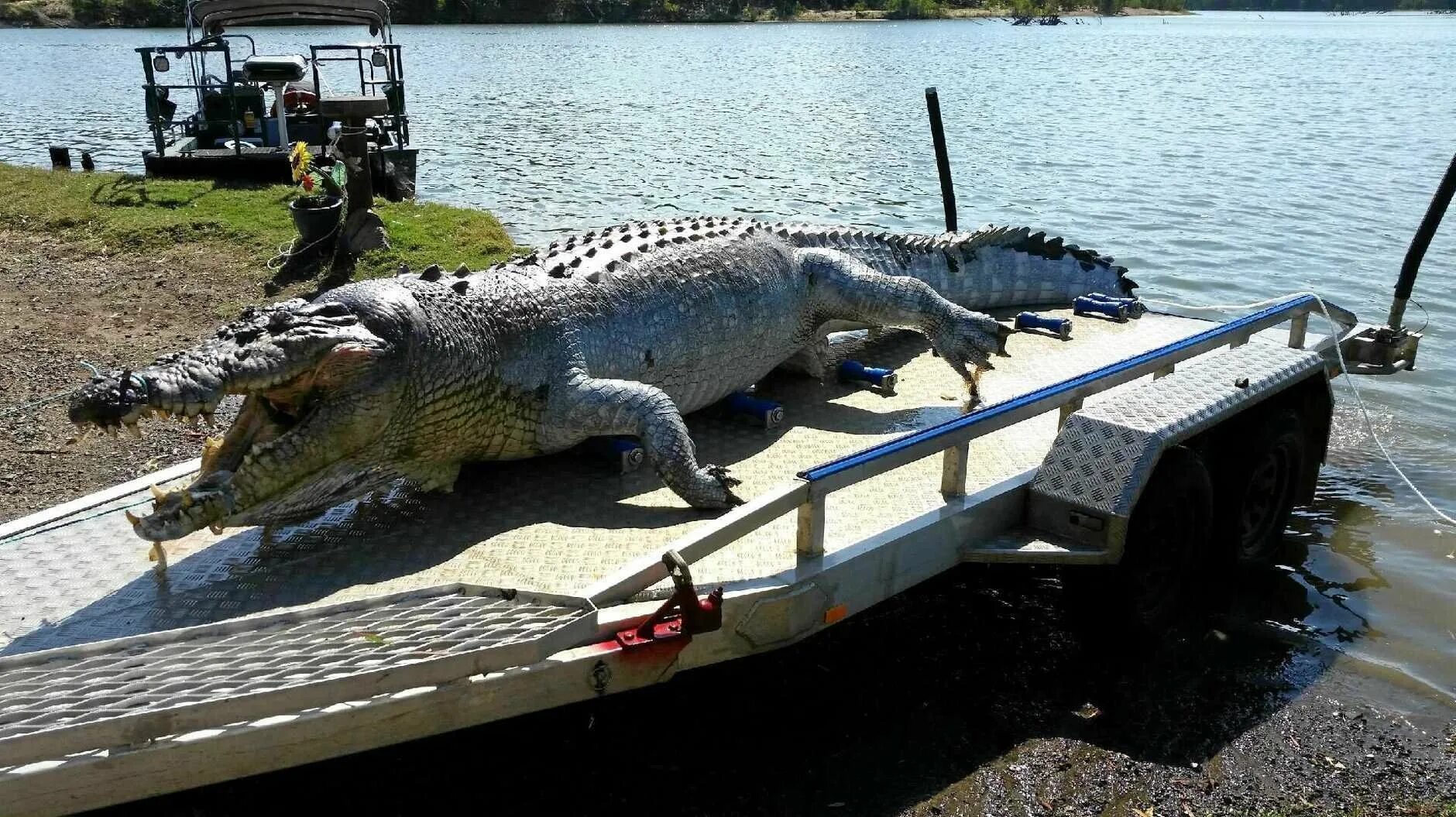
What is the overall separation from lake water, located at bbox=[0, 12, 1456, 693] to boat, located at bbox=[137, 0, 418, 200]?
1540mm

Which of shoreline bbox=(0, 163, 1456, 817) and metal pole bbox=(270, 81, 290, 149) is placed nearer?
shoreline bbox=(0, 163, 1456, 817)

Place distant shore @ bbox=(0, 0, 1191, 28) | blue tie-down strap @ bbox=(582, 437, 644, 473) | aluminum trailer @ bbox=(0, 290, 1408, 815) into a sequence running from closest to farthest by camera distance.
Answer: aluminum trailer @ bbox=(0, 290, 1408, 815) < blue tie-down strap @ bbox=(582, 437, 644, 473) < distant shore @ bbox=(0, 0, 1191, 28)

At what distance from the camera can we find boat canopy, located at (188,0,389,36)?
14500mm

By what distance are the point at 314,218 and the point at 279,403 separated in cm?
800

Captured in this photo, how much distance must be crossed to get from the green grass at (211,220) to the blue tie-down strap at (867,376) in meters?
6.08

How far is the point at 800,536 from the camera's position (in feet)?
11.6

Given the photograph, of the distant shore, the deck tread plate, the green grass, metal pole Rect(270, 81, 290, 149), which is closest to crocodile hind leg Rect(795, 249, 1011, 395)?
the deck tread plate

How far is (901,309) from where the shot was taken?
5.76m

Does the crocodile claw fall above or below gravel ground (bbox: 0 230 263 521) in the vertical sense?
above

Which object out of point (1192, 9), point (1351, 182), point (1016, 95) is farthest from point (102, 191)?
point (1192, 9)

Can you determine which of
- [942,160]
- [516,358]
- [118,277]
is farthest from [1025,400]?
[118,277]

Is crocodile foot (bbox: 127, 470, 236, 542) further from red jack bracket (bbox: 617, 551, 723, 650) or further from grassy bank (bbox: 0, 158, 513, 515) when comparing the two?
grassy bank (bbox: 0, 158, 513, 515)

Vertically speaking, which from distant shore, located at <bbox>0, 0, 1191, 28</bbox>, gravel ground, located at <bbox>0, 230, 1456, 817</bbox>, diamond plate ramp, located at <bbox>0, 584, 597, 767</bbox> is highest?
distant shore, located at <bbox>0, 0, 1191, 28</bbox>

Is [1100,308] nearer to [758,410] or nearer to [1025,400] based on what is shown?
[758,410]
